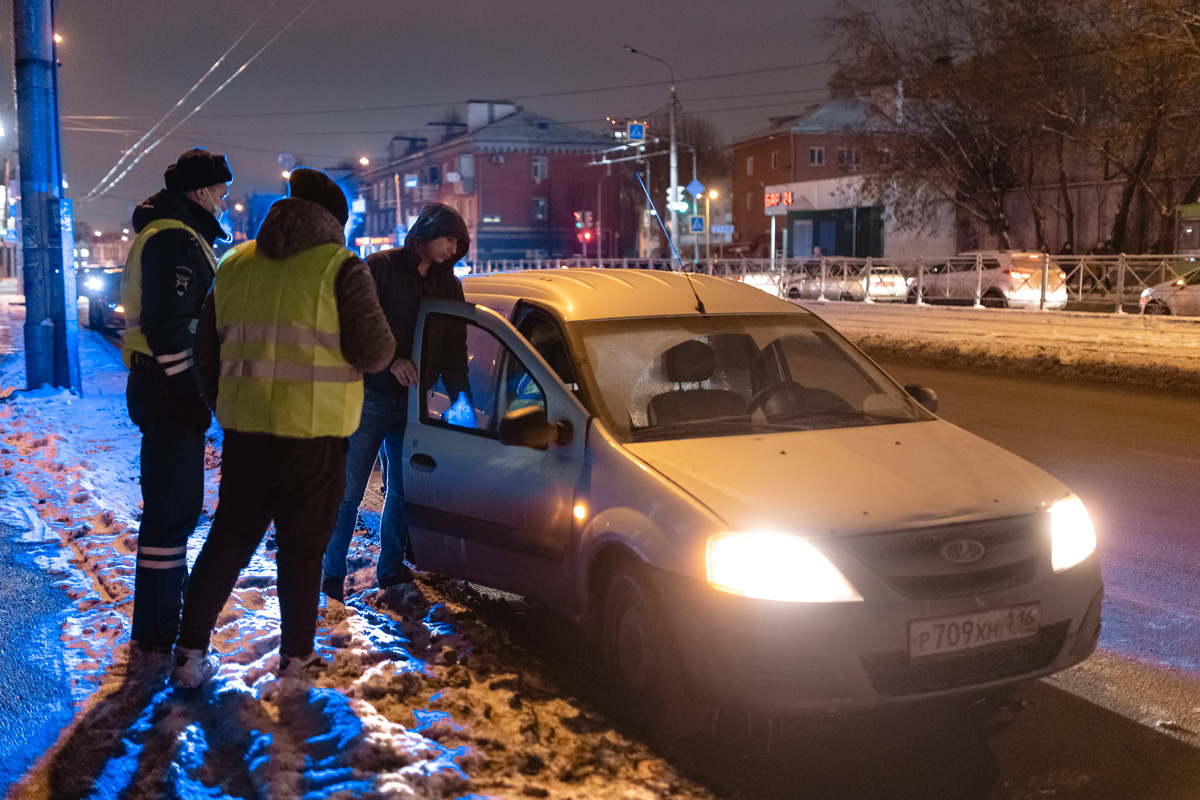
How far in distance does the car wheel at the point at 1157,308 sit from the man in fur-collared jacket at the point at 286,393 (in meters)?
17.4

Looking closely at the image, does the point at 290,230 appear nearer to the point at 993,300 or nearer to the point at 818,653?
the point at 818,653

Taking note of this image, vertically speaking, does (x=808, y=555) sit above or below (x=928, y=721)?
above

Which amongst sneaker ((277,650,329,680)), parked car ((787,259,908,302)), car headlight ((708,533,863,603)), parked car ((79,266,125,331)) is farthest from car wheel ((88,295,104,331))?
car headlight ((708,533,863,603))

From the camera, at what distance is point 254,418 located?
382 cm

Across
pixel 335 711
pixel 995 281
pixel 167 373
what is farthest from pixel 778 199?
pixel 335 711

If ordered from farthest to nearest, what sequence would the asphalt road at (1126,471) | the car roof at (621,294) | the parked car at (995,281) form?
the parked car at (995,281) < the asphalt road at (1126,471) < the car roof at (621,294)

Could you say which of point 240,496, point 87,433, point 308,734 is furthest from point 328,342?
point 87,433

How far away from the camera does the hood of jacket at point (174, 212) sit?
4246 mm

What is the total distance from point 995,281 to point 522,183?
186 feet

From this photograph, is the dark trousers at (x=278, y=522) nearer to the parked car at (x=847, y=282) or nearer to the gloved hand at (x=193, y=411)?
the gloved hand at (x=193, y=411)

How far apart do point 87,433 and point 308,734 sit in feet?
24.5

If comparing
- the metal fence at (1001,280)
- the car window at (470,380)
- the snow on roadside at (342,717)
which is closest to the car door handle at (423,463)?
the car window at (470,380)

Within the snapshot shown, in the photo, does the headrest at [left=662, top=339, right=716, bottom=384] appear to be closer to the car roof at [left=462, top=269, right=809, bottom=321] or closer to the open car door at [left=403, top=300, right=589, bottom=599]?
the car roof at [left=462, top=269, right=809, bottom=321]

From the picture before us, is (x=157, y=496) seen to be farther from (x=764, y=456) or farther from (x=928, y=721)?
(x=928, y=721)
